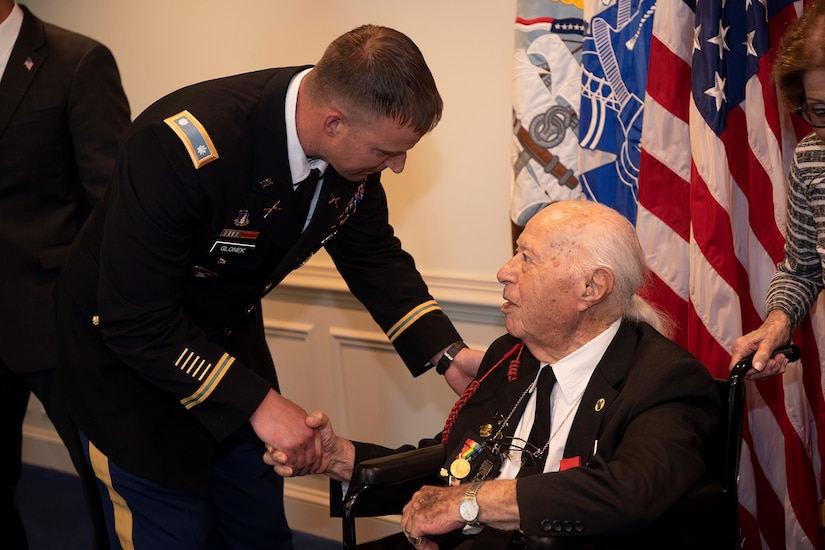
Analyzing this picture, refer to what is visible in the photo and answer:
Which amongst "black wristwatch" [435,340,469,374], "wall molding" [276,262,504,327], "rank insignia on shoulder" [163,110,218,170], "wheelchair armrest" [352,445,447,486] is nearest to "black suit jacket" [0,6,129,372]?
"rank insignia on shoulder" [163,110,218,170]

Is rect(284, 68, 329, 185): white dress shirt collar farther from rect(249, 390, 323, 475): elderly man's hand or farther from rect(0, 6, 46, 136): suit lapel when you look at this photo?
rect(0, 6, 46, 136): suit lapel

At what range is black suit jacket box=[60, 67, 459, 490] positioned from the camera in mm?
2074

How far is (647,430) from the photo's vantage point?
185cm

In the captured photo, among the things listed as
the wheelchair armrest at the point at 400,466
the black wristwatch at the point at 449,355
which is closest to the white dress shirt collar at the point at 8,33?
the black wristwatch at the point at 449,355

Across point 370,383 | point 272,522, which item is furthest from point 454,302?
point 272,522

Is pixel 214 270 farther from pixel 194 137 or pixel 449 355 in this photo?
pixel 449 355

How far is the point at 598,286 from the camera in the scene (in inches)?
80.5

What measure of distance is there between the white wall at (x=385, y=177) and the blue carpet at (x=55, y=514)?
62cm

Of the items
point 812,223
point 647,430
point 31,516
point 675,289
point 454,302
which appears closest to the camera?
point 647,430

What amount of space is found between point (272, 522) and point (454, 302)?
1051 mm

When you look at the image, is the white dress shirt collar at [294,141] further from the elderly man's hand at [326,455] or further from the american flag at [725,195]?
the american flag at [725,195]

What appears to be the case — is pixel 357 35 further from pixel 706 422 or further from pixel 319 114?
pixel 706 422

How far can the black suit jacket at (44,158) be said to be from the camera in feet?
9.29

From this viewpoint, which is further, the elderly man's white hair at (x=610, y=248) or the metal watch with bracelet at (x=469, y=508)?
the elderly man's white hair at (x=610, y=248)
